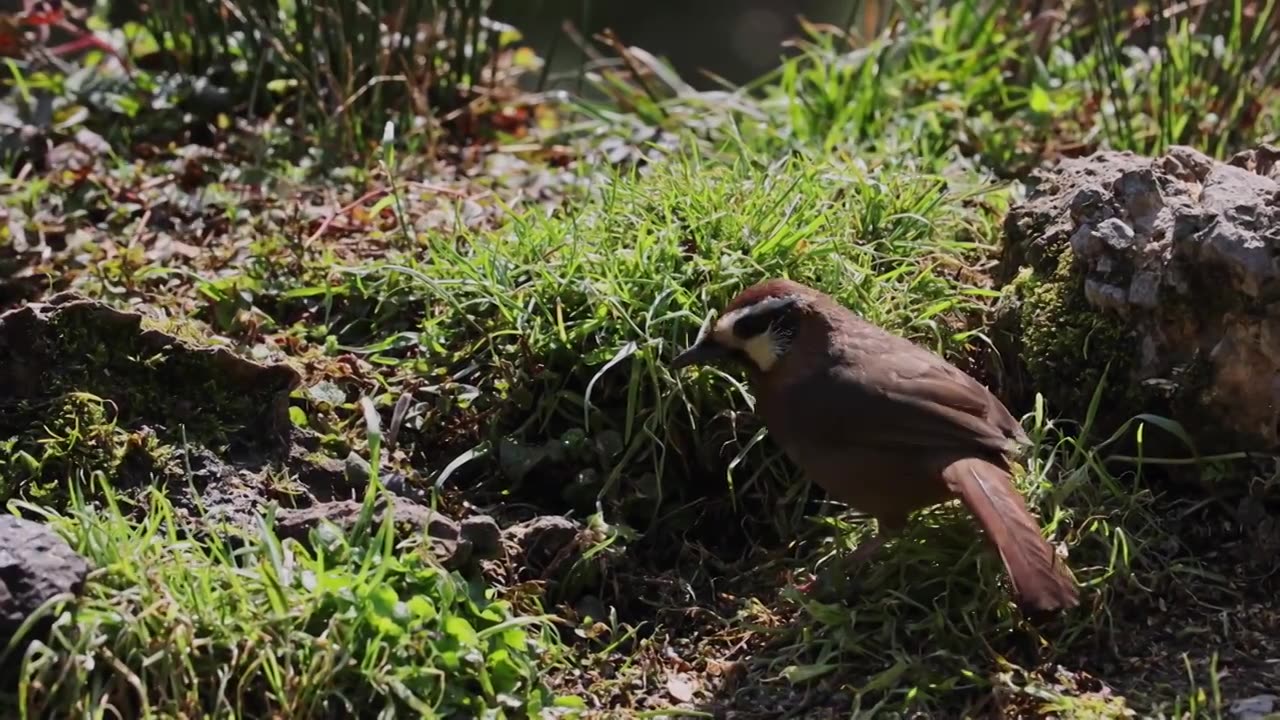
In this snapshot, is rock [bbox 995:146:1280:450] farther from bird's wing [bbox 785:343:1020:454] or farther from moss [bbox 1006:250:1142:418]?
bird's wing [bbox 785:343:1020:454]

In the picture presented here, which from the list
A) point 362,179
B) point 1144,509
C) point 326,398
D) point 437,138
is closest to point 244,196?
point 362,179

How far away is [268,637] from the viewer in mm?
3293

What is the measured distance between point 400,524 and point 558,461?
69 cm

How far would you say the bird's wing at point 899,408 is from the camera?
12.9 ft

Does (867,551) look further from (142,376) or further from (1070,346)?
(142,376)

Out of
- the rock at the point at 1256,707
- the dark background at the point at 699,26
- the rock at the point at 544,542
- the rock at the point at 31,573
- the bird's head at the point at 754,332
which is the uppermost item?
the bird's head at the point at 754,332

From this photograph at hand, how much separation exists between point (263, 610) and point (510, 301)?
1432 mm

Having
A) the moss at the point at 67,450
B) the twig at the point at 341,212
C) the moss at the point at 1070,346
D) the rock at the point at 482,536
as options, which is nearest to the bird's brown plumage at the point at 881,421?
the moss at the point at 1070,346

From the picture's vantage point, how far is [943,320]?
470 centimetres

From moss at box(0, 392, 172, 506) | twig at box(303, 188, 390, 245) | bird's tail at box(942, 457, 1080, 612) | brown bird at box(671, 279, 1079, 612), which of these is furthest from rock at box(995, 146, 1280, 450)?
moss at box(0, 392, 172, 506)

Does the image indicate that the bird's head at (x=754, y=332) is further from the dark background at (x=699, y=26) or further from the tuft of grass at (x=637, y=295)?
the dark background at (x=699, y=26)

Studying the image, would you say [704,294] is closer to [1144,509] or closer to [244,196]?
[1144,509]

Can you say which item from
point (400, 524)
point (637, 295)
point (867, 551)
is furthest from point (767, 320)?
point (400, 524)

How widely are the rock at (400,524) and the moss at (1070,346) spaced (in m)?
1.69
